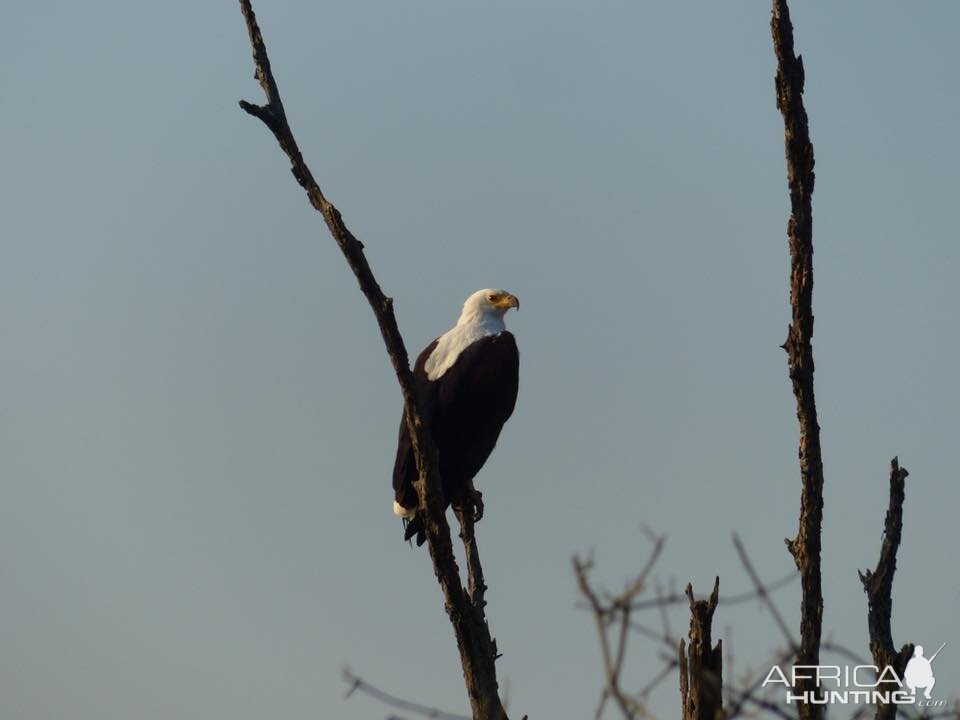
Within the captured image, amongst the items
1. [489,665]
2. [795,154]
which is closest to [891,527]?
[795,154]

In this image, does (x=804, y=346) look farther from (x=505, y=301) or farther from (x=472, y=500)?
(x=505, y=301)

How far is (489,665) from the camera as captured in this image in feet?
18.6

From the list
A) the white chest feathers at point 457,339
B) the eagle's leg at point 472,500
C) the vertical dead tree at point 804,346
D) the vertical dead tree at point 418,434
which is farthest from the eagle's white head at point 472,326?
the vertical dead tree at point 804,346

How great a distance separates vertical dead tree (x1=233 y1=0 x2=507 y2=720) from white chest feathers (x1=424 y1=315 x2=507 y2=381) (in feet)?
7.75

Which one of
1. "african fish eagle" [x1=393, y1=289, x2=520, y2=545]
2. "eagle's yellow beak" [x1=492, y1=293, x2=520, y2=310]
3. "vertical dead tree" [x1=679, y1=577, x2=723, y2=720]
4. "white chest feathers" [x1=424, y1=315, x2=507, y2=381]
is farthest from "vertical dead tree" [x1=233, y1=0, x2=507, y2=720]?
"eagle's yellow beak" [x1=492, y1=293, x2=520, y2=310]

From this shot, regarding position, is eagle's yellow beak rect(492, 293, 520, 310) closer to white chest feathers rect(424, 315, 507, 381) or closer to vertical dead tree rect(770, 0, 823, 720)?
white chest feathers rect(424, 315, 507, 381)

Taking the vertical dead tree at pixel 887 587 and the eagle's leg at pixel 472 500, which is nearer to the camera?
the vertical dead tree at pixel 887 587

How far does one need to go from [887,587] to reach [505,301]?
14.4 feet

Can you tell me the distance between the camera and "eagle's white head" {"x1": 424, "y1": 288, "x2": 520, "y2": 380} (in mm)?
8062

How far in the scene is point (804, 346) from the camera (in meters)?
5.07

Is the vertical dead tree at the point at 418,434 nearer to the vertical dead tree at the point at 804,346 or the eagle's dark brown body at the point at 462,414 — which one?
the vertical dead tree at the point at 804,346

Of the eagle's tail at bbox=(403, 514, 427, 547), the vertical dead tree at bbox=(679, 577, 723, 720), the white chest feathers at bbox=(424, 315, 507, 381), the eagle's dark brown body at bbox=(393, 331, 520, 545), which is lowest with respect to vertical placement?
the vertical dead tree at bbox=(679, 577, 723, 720)

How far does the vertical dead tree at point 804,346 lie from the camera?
4949 millimetres

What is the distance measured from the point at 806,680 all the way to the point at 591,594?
79.4 inches
